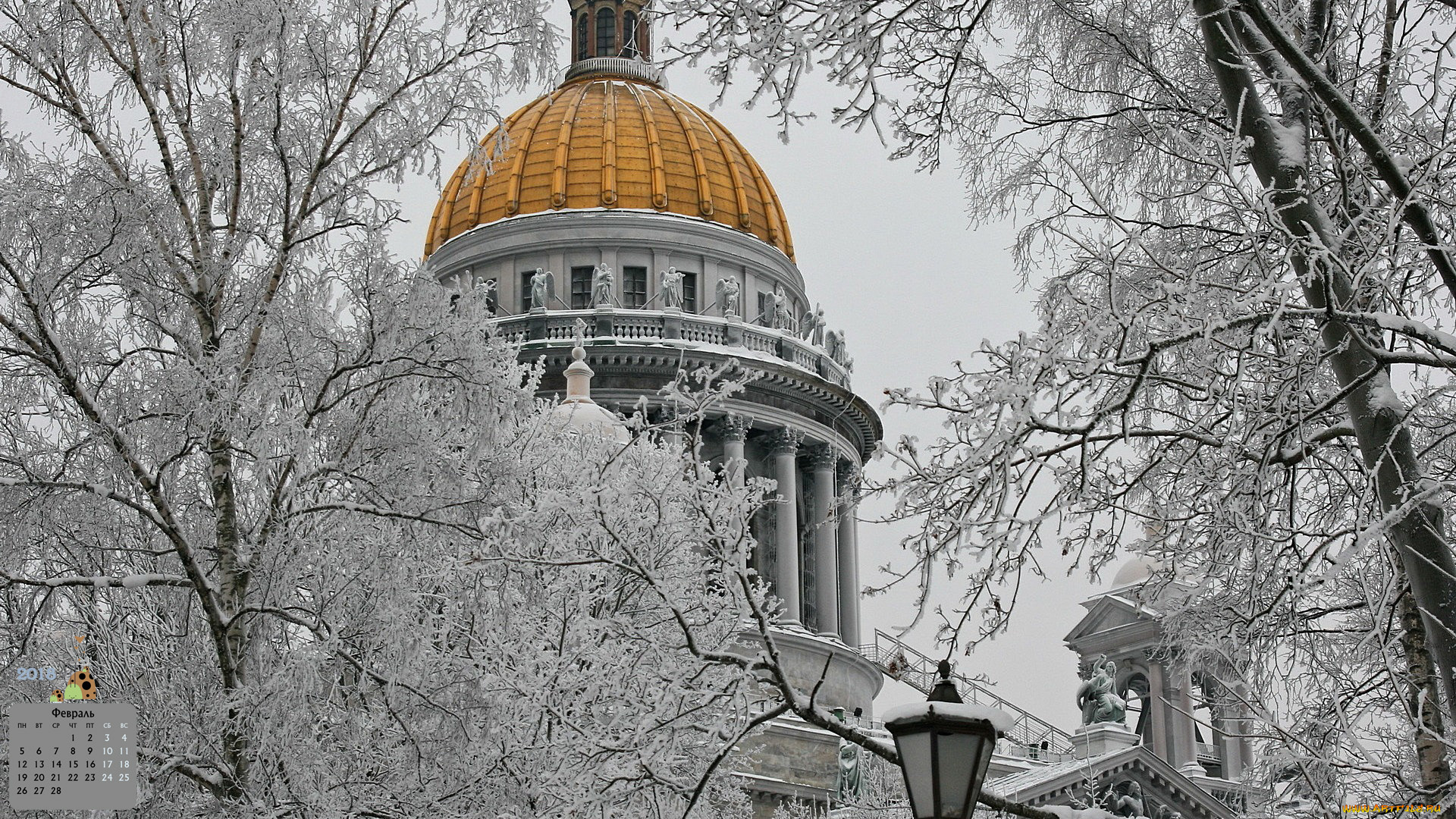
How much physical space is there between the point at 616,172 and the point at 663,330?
659 centimetres

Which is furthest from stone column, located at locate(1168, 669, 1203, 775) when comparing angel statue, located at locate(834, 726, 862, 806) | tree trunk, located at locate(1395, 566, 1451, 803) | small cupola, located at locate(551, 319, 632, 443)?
tree trunk, located at locate(1395, 566, 1451, 803)

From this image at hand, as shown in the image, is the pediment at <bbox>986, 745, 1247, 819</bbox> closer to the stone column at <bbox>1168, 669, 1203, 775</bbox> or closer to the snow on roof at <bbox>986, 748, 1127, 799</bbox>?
the snow on roof at <bbox>986, 748, 1127, 799</bbox>

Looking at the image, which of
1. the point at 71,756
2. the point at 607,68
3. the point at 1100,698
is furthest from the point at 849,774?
the point at 607,68

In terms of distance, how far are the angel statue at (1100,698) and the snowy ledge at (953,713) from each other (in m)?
35.5

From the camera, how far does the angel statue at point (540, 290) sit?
5878 cm

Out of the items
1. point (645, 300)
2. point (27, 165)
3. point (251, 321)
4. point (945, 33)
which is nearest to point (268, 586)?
point (251, 321)

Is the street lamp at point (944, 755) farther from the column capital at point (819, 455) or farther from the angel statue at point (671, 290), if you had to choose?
the column capital at point (819, 455)

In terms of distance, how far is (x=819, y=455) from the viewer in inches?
2408

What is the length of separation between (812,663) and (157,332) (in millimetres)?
42405

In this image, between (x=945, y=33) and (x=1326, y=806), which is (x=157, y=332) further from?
(x=1326, y=806)

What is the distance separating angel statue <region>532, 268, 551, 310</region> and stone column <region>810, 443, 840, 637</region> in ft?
32.0

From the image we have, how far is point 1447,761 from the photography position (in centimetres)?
941

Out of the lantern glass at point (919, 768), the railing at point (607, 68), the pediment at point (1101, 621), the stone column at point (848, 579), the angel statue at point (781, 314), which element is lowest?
the lantern glass at point (919, 768)

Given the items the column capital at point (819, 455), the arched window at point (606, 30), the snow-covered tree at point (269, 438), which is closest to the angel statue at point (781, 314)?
the column capital at point (819, 455)
